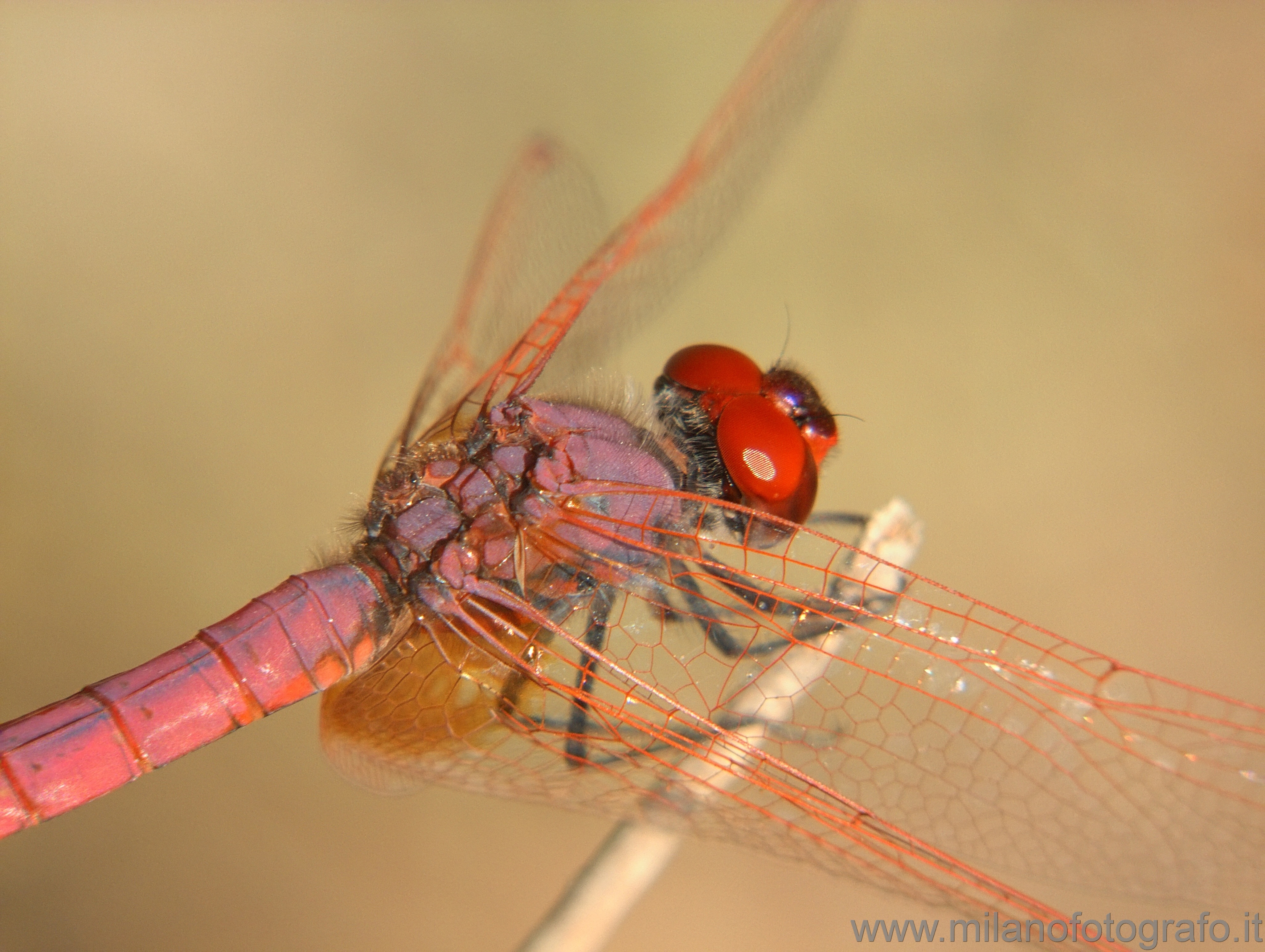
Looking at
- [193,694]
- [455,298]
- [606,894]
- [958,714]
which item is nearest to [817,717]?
[958,714]

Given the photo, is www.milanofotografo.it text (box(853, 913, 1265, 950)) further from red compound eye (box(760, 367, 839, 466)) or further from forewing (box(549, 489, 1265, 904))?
red compound eye (box(760, 367, 839, 466))

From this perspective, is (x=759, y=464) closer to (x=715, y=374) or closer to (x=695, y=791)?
(x=715, y=374)

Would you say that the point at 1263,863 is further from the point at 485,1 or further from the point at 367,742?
the point at 485,1

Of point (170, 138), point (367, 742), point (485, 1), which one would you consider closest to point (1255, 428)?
point (367, 742)

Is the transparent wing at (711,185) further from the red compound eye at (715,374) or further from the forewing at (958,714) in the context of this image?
the forewing at (958,714)

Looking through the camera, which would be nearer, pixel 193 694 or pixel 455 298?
pixel 193 694

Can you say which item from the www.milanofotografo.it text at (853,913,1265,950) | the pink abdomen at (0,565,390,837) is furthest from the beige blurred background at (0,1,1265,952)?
the pink abdomen at (0,565,390,837)
